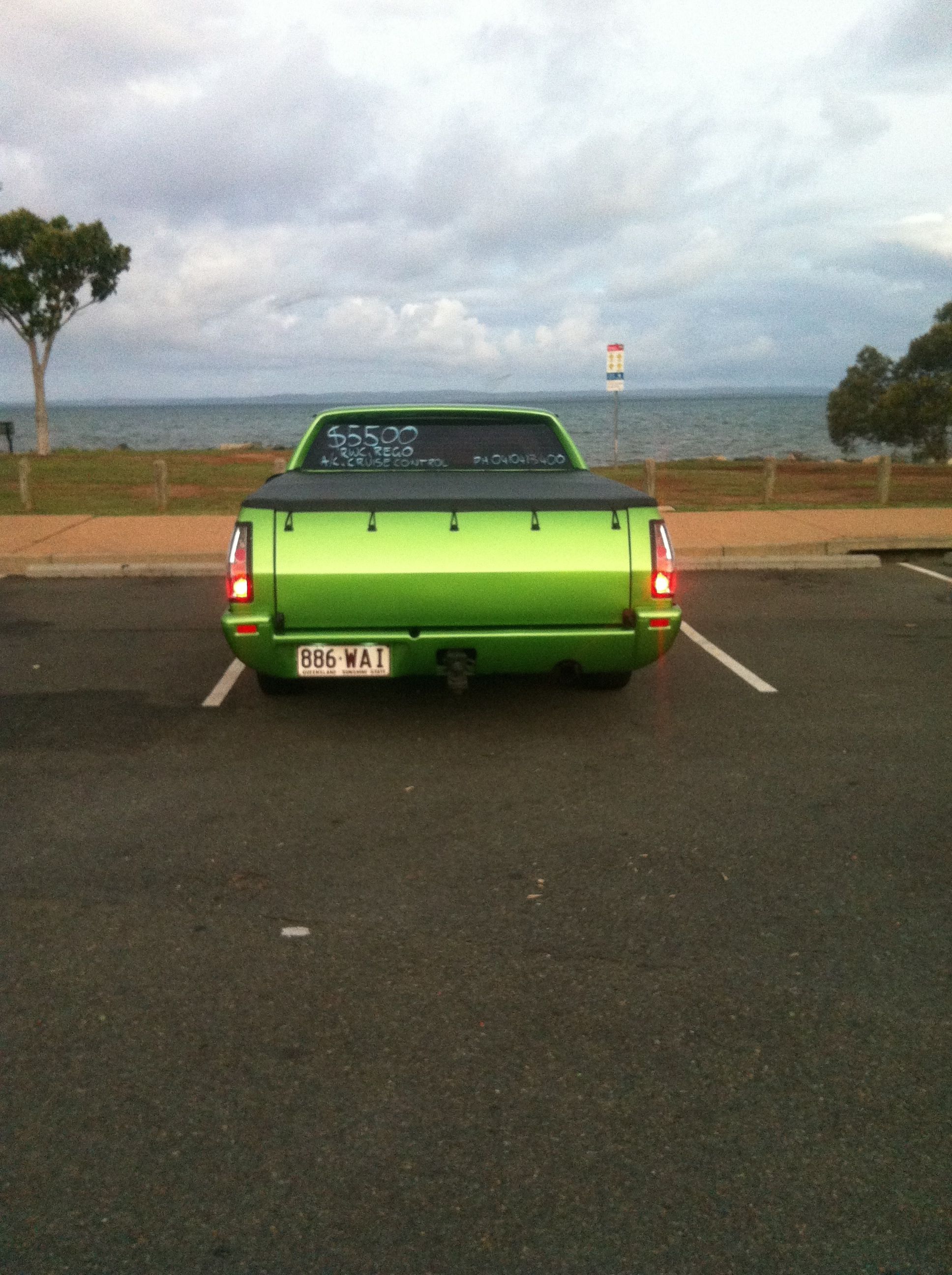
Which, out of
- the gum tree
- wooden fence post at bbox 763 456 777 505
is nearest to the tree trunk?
the gum tree

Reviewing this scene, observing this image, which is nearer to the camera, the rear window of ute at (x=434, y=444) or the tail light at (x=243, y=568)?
the tail light at (x=243, y=568)

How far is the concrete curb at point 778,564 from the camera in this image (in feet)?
38.5

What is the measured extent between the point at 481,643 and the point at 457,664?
0.15 m

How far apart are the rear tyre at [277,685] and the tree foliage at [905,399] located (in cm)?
3065

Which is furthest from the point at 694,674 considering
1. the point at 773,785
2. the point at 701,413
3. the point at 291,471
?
the point at 701,413

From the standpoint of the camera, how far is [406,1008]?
127 inches

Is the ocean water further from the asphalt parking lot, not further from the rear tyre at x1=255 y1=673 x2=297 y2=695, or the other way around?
the asphalt parking lot

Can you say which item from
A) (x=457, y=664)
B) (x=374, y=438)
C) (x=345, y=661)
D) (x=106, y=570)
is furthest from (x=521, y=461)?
(x=106, y=570)

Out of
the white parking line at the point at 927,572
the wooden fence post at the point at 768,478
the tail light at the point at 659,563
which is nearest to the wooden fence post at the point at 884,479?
the wooden fence post at the point at 768,478

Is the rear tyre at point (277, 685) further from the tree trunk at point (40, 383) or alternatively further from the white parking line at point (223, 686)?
the tree trunk at point (40, 383)

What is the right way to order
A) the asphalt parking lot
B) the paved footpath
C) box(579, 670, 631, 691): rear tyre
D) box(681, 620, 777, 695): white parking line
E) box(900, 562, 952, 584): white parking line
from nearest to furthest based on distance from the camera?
the asphalt parking lot
box(579, 670, 631, 691): rear tyre
box(681, 620, 777, 695): white parking line
box(900, 562, 952, 584): white parking line
the paved footpath

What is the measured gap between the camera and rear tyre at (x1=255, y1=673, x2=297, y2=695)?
634 cm

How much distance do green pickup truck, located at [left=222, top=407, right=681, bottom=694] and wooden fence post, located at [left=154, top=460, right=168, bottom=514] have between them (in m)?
10.4

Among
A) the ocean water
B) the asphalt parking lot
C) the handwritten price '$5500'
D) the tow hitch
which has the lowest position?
the asphalt parking lot
